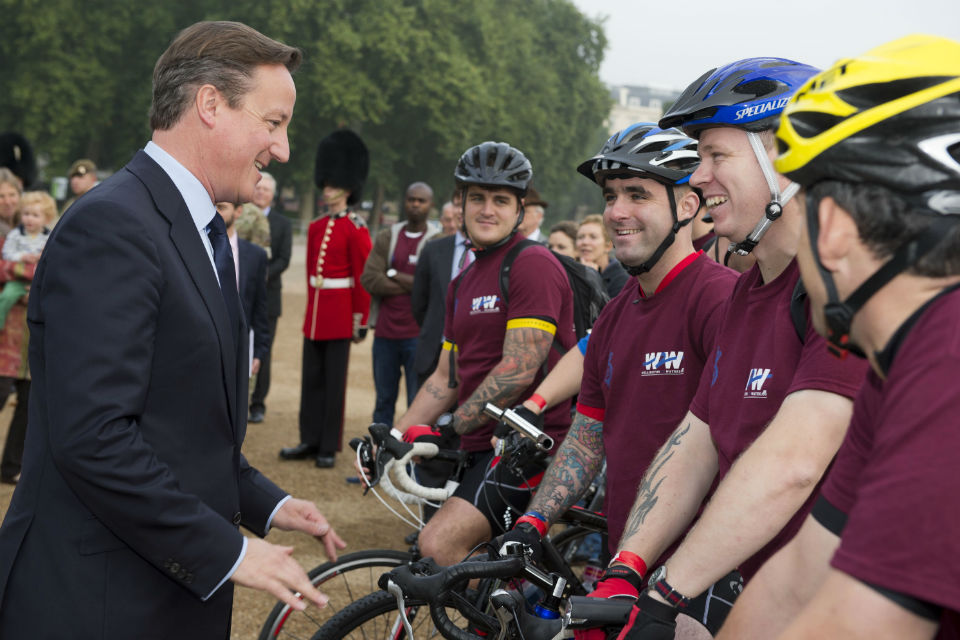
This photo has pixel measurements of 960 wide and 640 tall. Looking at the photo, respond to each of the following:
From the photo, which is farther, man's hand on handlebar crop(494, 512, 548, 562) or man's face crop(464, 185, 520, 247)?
man's face crop(464, 185, 520, 247)

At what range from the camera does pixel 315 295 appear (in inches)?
360

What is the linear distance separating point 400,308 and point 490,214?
420 cm

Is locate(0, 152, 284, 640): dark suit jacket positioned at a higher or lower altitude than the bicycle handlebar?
higher

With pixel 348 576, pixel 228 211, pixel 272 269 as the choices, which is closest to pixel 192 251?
pixel 348 576

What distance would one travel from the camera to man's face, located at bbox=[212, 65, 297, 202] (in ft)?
8.25

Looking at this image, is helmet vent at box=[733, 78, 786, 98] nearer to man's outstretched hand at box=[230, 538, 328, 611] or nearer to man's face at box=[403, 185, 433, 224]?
man's outstretched hand at box=[230, 538, 328, 611]

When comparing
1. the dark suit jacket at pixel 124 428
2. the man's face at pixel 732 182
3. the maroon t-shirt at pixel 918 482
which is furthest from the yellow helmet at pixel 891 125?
the dark suit jacket at pixel 124 428

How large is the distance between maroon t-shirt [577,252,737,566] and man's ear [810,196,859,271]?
1.62 meters

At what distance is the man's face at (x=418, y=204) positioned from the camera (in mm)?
9828

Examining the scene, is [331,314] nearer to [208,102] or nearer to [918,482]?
[208,102]

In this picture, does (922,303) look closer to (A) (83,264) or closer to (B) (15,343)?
(A) (83,264)

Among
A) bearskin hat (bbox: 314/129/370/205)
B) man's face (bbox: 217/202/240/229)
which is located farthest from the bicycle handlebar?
bearskin hat (bbox: 314/129/370/205)

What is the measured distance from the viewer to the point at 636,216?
3.54 meters

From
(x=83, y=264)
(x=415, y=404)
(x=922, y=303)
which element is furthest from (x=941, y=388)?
(x=415, y=404)
